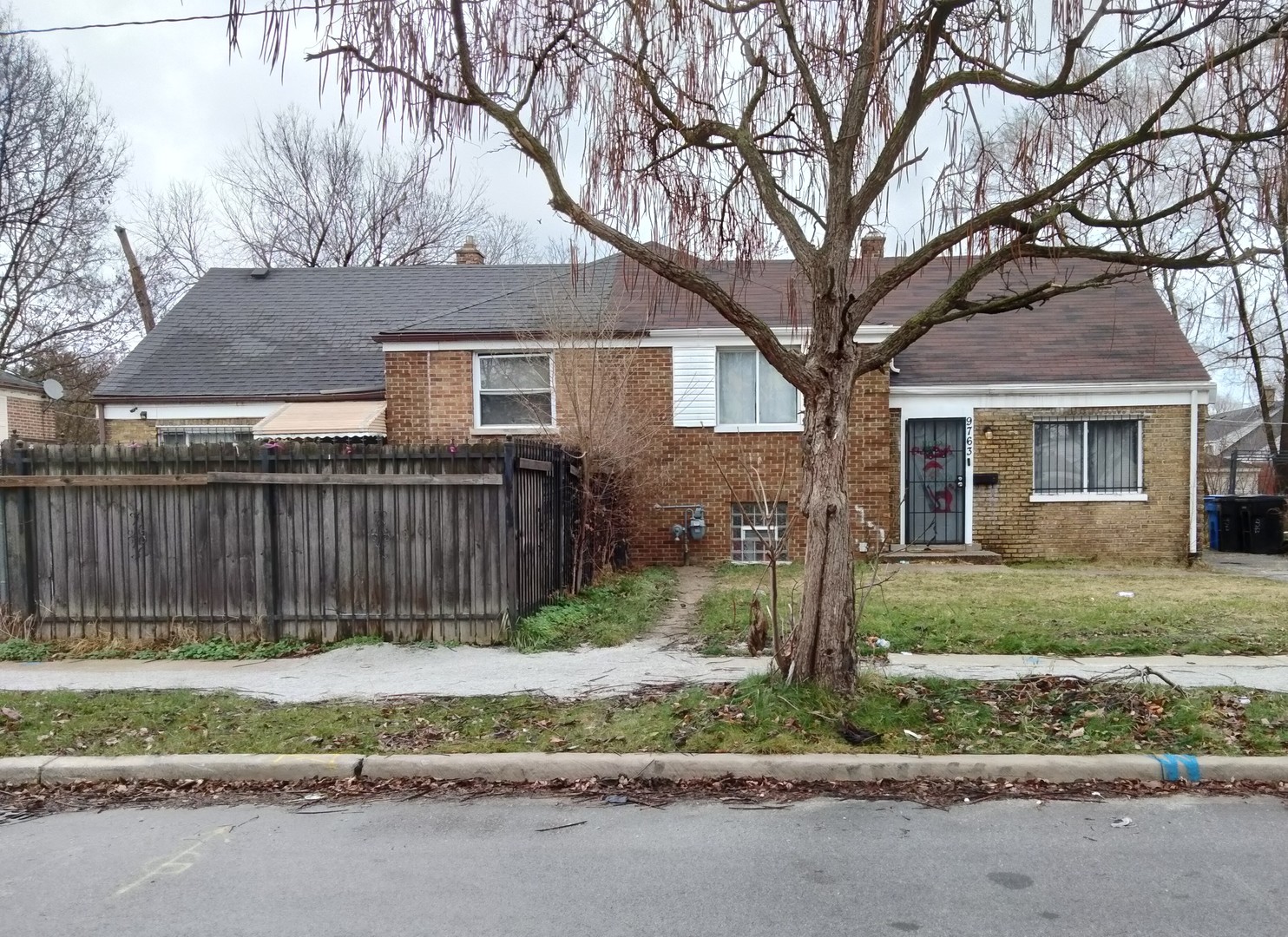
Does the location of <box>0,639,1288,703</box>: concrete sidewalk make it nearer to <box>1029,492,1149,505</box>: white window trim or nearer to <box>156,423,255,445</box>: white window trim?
<box>1029,492,1149,505</box>: white window trim

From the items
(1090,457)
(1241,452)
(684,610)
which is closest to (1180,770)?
(684,610)

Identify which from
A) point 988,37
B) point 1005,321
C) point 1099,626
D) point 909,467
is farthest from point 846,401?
point 1005,321

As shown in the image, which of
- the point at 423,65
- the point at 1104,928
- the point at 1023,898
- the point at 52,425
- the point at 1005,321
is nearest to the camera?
the point at 1104,928

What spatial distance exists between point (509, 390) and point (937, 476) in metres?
7.22

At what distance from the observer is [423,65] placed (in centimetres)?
599

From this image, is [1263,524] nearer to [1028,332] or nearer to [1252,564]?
[1252,564]

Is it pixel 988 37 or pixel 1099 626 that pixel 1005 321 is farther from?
pixel 988 37

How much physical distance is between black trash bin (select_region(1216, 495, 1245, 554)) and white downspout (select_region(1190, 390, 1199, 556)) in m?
4.67

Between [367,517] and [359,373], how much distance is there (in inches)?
347

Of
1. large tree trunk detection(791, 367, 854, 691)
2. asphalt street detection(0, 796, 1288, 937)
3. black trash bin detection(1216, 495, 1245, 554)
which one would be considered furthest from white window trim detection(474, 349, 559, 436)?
black trash bin detection(1216, 495, 1245, 554)

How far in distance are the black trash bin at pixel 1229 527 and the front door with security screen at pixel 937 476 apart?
746cm

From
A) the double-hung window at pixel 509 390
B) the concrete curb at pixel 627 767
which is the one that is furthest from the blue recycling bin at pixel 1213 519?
the concrete curb at pixel 627 767

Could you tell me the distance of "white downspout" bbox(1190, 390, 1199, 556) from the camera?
15.0 metres

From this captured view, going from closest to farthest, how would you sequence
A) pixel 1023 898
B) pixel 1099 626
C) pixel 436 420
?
pixel 1023 898
pixel 1099 626
pixel 436 420
